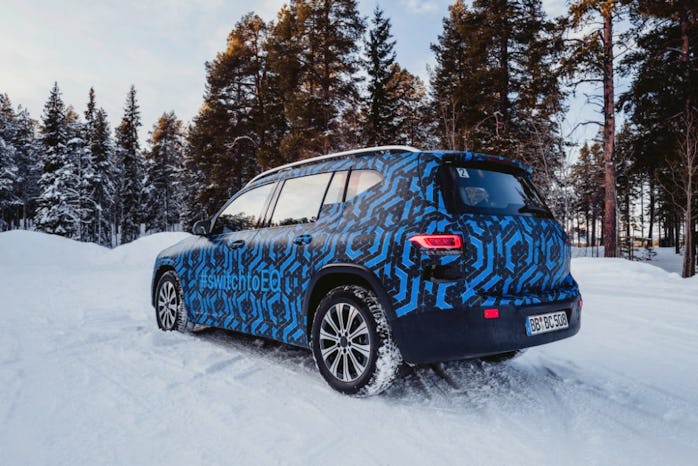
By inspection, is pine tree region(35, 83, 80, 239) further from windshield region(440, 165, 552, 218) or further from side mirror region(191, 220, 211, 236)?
windshield region(440, 165, 552, 218)

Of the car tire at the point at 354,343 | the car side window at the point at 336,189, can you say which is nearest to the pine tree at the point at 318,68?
the car side window at the point at 336,189

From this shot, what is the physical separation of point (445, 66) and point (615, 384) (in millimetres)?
27391

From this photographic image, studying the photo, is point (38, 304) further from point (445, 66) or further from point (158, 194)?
point (158, 194)

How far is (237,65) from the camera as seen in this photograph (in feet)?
96.8

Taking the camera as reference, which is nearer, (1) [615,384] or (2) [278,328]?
(1) [615,384]

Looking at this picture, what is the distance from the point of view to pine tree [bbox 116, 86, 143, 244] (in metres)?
50.9

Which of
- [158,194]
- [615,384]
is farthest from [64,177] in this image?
[615,384]

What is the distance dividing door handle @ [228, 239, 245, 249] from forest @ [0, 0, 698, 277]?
44.9ft

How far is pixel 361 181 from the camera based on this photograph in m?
3.39

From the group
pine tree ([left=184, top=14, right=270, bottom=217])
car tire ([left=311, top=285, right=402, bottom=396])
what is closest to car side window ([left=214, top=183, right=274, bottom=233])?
car tire ([left=311, top=285, right=402, bottom=396])

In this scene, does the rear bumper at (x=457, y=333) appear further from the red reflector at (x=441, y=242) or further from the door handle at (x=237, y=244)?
the door handle at (x=237, y=244)

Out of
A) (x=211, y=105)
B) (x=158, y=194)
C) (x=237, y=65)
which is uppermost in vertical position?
(x=237, y=65)

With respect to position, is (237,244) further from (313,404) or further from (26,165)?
(26,165)

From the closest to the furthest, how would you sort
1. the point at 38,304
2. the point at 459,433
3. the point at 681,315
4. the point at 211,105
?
the point at 459,433 < the point at 681,315 < the point at 38,304 < the point at 211,105
